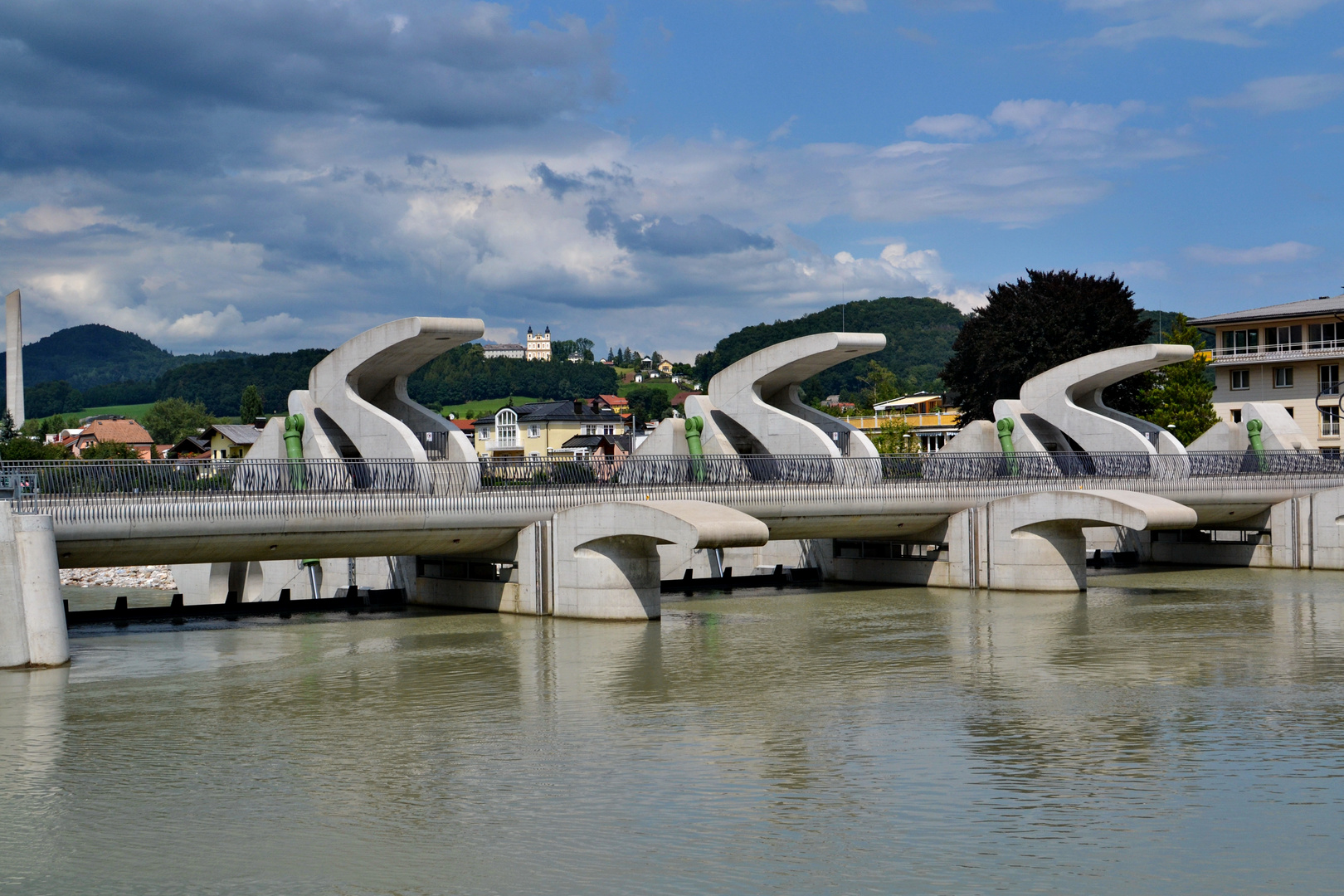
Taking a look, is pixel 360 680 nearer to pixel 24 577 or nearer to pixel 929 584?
pixel 24 577

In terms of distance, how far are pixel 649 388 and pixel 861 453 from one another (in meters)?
151

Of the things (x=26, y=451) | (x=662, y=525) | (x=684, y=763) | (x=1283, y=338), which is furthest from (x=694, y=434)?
(x=26, y=451)

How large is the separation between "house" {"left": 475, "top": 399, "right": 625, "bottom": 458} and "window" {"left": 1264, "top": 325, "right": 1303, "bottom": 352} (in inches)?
2608

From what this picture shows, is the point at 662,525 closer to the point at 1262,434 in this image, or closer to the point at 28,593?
the point at 28,593

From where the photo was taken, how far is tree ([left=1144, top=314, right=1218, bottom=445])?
243 feet

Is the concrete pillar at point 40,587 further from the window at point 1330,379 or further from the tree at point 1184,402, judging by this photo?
the window at point 1330,379

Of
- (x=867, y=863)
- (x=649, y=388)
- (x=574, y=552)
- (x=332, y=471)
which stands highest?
(x=649, y=388)

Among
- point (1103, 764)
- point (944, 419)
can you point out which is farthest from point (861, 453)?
point (944, 419)

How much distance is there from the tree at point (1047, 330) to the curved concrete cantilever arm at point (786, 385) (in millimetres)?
20710

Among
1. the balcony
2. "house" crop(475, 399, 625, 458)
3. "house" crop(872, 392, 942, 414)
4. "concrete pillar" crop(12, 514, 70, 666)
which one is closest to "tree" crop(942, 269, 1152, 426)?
the balcony

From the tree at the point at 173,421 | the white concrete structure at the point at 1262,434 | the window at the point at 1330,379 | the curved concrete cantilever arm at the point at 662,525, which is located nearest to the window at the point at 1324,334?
the window at the point at 1330,379

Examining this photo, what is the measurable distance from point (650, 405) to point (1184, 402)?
348 feet

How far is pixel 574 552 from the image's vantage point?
37.1 metres

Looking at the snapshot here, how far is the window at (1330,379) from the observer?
76938 millimetres
